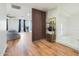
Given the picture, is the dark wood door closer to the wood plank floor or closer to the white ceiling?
the white ceiling

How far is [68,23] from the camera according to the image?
216 cm

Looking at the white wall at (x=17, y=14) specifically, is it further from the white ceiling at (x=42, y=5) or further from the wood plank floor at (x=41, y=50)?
the wood plank floor at (x=41, y=50)

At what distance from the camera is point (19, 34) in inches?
86.5

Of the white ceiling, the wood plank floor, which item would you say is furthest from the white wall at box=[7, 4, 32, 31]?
the wood plank floor

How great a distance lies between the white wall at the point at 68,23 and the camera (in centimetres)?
212

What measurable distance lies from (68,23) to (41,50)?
72 centimetres

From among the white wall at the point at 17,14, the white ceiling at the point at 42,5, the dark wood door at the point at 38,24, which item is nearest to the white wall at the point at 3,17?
the white wall at the point at 17,14

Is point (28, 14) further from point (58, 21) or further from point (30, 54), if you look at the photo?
point (30, 54)

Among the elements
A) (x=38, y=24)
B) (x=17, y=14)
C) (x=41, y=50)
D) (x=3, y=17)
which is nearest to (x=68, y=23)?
(x=38, y=24)

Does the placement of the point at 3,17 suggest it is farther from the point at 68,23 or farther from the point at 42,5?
the point at 68,23

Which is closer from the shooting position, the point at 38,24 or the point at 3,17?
the point at 3,17

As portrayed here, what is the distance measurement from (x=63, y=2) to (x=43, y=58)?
1.11 m

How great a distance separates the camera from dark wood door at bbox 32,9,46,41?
7.34 ft

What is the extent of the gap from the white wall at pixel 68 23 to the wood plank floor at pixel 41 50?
10 cm
